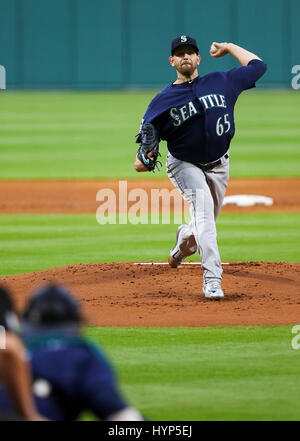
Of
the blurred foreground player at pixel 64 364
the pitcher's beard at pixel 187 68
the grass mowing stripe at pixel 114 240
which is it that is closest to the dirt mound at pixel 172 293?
the grass mowing stripe at pixel 114 240

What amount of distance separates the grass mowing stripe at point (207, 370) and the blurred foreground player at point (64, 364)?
2112 millimetres

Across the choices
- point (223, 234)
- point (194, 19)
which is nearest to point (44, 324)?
point (223, 234)

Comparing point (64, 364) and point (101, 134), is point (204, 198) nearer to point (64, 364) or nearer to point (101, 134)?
point (64, 364)

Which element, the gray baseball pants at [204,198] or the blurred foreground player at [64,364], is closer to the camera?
the blurred foreground player at [64,364]

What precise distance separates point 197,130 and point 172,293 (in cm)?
145

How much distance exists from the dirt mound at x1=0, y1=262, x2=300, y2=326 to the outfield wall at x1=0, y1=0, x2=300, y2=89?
29.6 meters

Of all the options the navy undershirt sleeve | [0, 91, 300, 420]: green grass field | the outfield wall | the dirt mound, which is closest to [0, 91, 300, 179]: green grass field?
[0, 91, 300, 420]: green grass field

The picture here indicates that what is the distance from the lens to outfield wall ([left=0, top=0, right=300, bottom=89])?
1519 inches

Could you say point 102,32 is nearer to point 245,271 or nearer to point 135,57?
point 135,57

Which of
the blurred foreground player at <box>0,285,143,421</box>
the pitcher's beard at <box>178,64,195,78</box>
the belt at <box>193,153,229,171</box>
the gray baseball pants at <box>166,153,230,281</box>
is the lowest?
the gray baseball pants at <box>166,153,230,281</box>

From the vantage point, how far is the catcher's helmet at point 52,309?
10.2 feet

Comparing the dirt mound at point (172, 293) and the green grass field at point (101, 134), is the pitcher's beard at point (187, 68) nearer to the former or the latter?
the dirt mound at point (172, 293)

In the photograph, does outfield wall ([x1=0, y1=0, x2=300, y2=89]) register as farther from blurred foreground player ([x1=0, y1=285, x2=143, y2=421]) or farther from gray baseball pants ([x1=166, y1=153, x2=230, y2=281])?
blurred foreground player ([x1=0, y1=285, x2=143, y2=421])

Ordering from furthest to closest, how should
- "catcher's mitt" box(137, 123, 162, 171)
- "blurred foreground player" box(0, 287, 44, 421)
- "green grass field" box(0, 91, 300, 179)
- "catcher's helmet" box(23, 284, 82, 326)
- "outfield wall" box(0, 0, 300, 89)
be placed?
"outfield wall" box(0, 0, 300, 89), "green grass field" box(0, 91, 300, 179), "catcher's mitt" box(137, 123, 162, 171), "catcher's helmet" box(23, 284, 82, 326), "blurred foreground player" box(0, 287, 44, 421)
